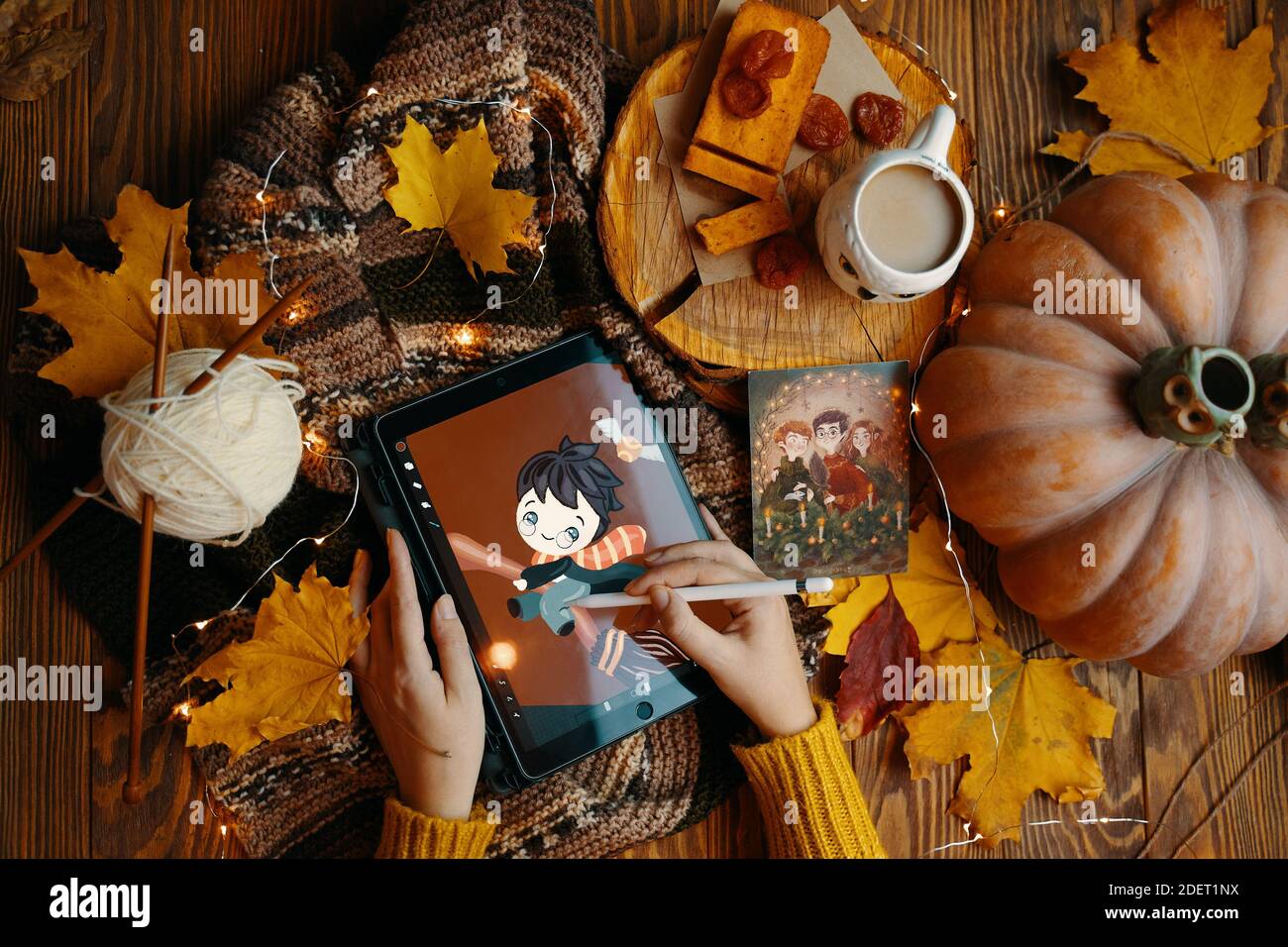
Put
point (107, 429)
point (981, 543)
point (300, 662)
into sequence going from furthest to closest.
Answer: point (981, 543) → point (300, 662) → point (107, 429)

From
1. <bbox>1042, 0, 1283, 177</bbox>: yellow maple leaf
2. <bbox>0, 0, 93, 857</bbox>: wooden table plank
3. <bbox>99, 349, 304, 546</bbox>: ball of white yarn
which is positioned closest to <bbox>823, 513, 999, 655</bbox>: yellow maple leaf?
<bbox>1042, 0, 1283, 177</bbox>: yellow maple leaf

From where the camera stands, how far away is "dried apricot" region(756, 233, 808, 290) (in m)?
0.89

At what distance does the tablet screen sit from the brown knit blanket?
6 cm

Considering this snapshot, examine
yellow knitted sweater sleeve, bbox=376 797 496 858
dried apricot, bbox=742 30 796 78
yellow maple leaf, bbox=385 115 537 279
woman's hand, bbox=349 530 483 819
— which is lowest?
yellow knitted sweater sleeve, bbox=376 797 496 858

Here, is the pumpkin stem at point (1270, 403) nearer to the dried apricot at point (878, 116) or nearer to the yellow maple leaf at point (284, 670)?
the dried apricot at point (878, 116)

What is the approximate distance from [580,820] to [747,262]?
582 mm

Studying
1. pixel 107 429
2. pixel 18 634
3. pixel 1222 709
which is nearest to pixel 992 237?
pixel 1222 709

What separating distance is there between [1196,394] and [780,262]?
0.37 metres

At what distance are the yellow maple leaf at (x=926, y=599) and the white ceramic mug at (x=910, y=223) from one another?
268mm

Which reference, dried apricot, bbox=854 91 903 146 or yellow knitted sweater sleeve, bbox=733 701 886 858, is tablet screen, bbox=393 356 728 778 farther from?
dried apricot, bbox=854 91 903 146

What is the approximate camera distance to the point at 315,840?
3.09ft

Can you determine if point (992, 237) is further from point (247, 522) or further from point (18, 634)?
point (18, 634)

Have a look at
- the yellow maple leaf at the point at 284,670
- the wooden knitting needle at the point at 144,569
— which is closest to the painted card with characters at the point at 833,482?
the yellow maple leaf at the point at 284,670

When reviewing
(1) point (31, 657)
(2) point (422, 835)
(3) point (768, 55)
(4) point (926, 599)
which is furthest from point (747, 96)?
(1) point (31, 657)
